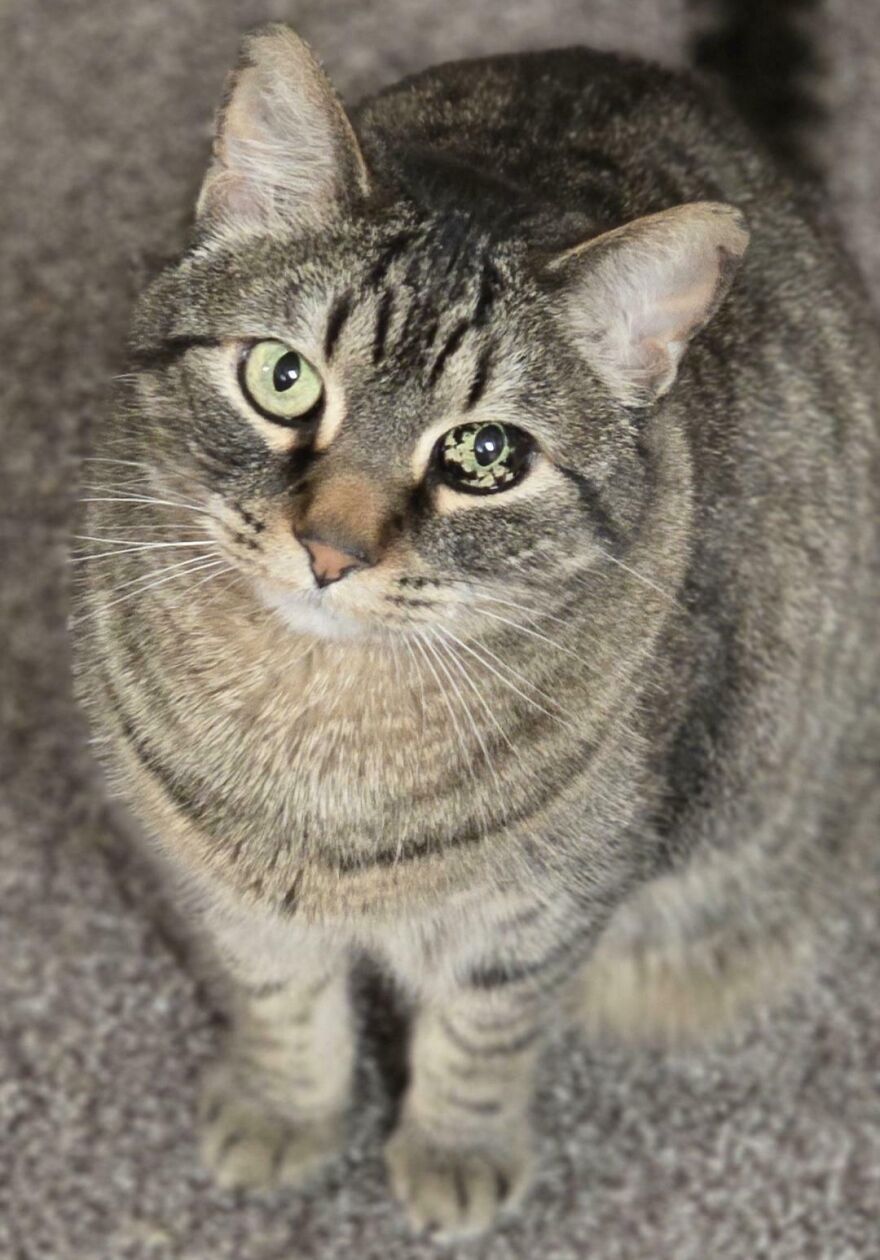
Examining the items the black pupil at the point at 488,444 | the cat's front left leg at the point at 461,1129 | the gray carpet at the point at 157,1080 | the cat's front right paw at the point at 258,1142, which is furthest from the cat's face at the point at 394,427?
the cat's front right paw at the point at 258,1142

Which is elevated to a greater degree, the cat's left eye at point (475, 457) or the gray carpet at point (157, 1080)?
the cat's left eye at point (475, 457)

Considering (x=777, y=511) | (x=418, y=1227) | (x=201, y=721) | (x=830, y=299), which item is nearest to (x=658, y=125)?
(x=830, y=299)

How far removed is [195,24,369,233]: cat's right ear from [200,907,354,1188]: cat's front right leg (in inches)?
24.9

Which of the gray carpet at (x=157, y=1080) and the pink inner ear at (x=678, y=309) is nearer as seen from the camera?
the pink inner ear at (x=678, y=309)

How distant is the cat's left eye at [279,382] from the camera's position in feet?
2.94

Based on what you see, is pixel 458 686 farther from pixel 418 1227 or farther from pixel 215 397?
pixel 418 1227

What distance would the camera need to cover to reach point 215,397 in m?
0.93

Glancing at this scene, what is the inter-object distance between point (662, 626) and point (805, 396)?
0.90ft

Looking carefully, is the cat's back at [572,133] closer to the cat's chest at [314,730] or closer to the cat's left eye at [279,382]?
the cat's left eye at [279,382]

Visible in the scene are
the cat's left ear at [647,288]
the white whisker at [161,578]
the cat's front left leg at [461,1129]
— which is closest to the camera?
the cat's left ear at [647,288]

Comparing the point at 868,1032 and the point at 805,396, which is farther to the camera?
the point at 868,1032

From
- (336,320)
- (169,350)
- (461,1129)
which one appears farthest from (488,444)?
(461,1129)

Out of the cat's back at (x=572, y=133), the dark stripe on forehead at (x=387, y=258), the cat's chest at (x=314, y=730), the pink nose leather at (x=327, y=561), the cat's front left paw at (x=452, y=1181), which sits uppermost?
the cat's back at (x=572, y=133)

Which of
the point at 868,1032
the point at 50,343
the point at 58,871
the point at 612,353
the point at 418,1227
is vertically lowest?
the point at 418,1227
